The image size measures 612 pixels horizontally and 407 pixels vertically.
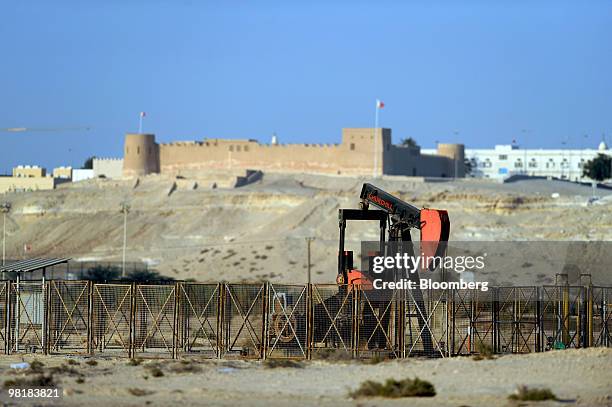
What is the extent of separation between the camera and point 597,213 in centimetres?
7131

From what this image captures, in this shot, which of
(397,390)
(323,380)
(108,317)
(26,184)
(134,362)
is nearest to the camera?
(397,390)

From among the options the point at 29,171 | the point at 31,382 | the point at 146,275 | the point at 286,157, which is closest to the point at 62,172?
the point at 29,171

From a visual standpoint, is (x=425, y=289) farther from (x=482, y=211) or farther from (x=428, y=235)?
(x=482, y=211)

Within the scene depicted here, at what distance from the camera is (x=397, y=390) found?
1995cm

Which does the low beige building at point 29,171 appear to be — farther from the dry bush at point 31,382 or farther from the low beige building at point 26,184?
the dry bush at point 31,382

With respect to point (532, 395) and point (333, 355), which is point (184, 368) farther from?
point (532, 395)

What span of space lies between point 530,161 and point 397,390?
116 meters

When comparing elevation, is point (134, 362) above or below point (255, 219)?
below

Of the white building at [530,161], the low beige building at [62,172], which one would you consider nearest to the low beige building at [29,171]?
the low beige building at [62,172]

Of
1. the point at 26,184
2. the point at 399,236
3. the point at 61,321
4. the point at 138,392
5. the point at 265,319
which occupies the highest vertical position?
the point at 26,184

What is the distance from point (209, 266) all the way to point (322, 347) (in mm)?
38903

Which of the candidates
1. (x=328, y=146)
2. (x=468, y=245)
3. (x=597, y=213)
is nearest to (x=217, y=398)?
(x=468, y=245)

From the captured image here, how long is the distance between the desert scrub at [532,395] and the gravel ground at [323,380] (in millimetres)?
146

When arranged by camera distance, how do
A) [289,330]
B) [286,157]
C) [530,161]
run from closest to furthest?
1. [289,330]
2. [286,157]
3. [530,161]
